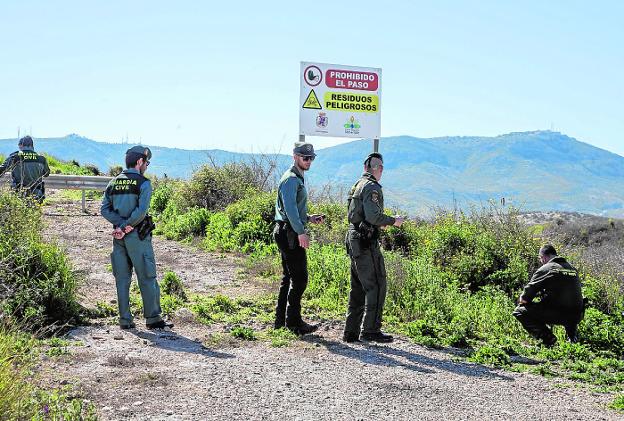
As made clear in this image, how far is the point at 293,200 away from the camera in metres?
7.61

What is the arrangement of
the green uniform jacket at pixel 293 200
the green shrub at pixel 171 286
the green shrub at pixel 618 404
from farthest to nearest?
the green shrub at pixel 171 286 → the green uniform jacket at pixel 293 200 → the green shrub at pixel 618 404

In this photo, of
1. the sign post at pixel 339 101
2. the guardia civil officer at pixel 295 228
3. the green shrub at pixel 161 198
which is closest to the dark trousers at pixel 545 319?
the guardia civil officer at pixel 295 228

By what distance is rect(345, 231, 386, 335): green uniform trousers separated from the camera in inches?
301

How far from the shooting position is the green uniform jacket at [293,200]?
24.7 ft

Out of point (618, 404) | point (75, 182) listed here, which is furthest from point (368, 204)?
point (75, 182)

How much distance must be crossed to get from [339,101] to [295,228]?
813 centimetres

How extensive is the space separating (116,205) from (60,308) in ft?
4.30

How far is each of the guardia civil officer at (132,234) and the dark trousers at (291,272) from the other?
1405 millimetres

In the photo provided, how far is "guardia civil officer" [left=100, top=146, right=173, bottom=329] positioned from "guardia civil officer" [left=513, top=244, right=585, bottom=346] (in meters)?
4.46

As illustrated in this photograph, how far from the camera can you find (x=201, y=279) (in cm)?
1135

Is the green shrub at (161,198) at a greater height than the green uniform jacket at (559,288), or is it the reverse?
the green shrub at (161,198)

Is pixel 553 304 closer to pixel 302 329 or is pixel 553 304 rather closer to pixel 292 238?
pixel 302 329

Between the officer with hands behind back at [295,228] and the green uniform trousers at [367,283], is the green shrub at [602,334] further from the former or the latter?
the officer with hands behind back at [295,228]

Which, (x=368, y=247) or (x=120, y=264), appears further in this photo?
(x=120, y=264)
